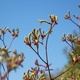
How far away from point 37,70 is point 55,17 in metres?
0.78

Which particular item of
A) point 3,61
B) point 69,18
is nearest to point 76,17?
point 69,18

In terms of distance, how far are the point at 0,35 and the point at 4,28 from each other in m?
0.12

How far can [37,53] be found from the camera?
95.5 inches

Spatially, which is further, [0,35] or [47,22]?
[0,35]

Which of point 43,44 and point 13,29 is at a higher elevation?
point 13,29

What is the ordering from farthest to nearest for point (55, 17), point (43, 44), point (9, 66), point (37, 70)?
1. point (37, 70)
2. point (43, 44)
3. point (55, 17)
4. point (9, 66)

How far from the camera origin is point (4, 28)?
3184 mm

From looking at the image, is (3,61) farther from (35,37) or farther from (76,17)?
(76,17)

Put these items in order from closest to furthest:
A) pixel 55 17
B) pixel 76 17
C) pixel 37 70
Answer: pixel 55 17 < pixel 37 70 < pixel 76 17

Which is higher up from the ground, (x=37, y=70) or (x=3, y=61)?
(x=37, y=70)

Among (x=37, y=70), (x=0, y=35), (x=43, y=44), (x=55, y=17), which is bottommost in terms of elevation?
(x=37, y=70)

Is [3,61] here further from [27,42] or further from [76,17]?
[76,17]

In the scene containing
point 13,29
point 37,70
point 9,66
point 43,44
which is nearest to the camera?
point 9,66

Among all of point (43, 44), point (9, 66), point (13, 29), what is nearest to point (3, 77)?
point (9, 66)
